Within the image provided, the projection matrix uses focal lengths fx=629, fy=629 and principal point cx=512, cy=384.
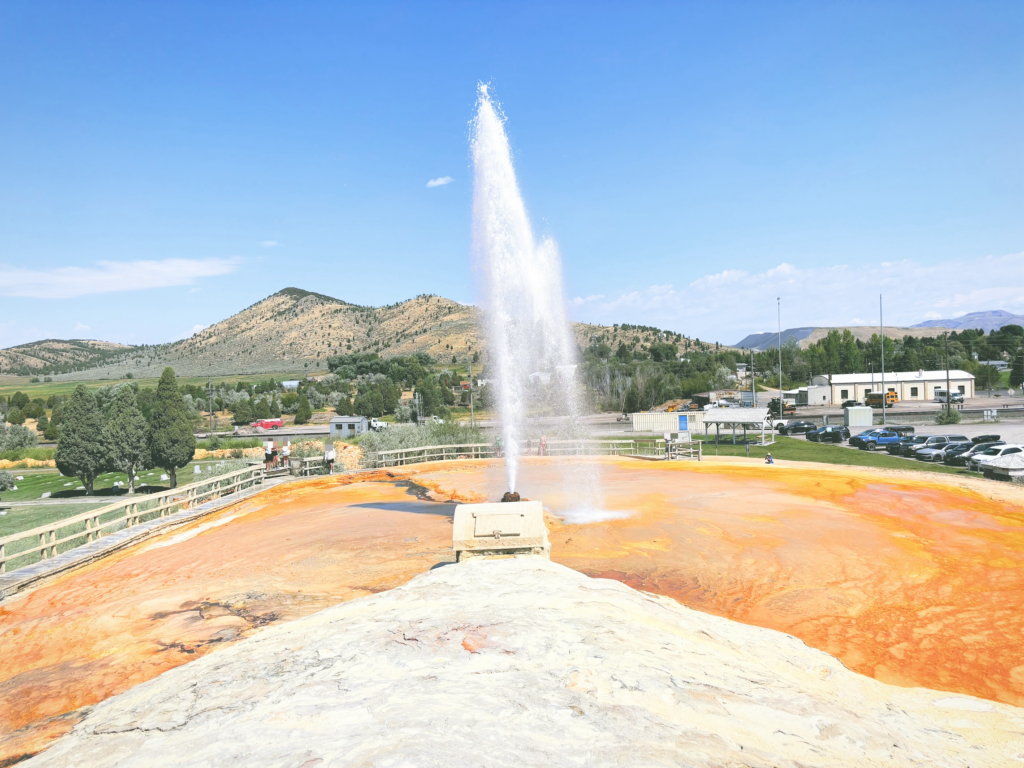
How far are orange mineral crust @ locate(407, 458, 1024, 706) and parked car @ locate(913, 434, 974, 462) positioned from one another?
10130mm

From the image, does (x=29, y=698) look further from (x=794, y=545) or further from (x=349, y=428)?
(x=349, y=428)

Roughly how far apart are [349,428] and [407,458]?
30.4m

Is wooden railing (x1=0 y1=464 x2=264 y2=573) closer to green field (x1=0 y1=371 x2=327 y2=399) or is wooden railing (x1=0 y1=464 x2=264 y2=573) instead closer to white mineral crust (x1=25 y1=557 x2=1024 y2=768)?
white mineral crust (x1=25 y1=557 x2=1024 y2=768)

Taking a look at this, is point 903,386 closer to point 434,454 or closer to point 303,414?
point 434,454

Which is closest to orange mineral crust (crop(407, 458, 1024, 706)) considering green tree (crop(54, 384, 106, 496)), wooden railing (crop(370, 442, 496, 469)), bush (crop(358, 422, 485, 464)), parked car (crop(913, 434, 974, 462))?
parked car (crop(913, 434, 974, 462))

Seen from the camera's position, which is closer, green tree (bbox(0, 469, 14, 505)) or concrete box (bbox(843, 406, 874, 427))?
green tree (bbox(0, 469, 14, 505))

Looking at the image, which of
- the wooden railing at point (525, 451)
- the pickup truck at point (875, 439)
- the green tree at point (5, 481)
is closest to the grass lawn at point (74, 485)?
the green tree at point (5, 481)

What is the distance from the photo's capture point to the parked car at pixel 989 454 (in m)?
30.5

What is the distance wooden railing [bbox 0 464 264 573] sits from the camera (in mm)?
15320

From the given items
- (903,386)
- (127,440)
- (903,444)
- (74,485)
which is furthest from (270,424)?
(903,386)

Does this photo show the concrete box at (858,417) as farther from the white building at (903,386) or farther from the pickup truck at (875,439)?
the white building at (903,386)

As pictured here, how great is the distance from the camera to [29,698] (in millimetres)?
8711

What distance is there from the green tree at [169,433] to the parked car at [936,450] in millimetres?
47744

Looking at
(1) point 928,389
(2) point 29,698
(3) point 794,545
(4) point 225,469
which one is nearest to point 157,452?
(4) point 225,469
